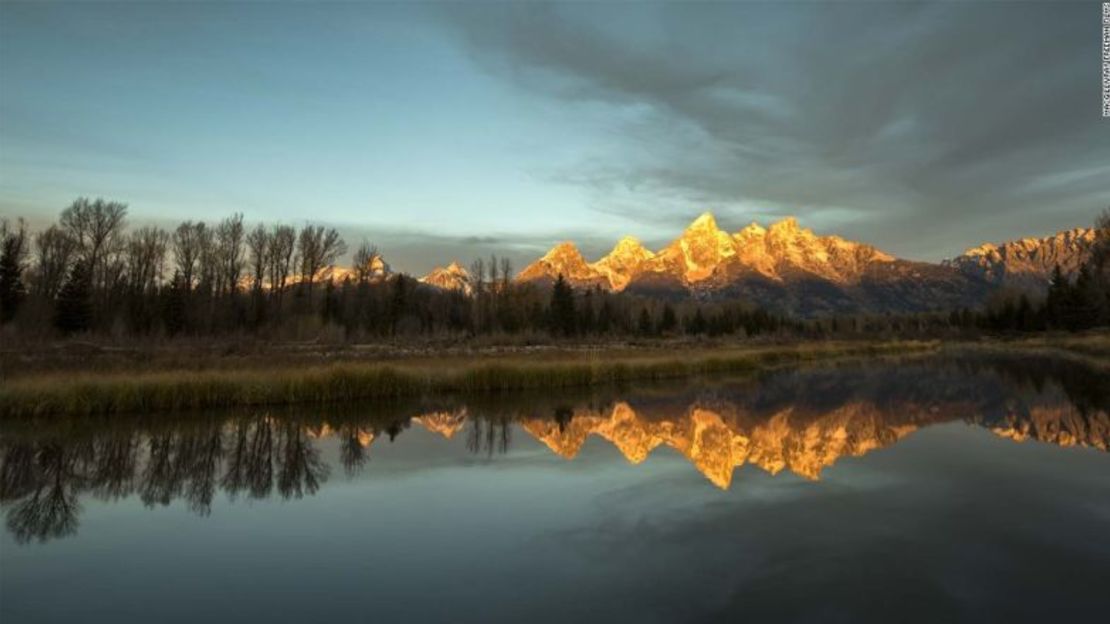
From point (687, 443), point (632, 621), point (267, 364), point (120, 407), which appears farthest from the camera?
point (267, 364)

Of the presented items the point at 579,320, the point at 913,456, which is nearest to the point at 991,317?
the point at 579,320

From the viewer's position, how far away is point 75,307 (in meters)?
56.2

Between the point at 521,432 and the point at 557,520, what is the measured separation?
9.28 metres

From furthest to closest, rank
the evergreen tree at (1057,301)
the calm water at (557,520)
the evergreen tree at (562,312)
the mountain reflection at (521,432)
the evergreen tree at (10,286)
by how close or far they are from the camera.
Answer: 1. the evergreen tree at (562,312)
2. the evergreen tree at (1057,301)
3. the evergreen tree at (10,286)
4. the mountain reflection at (521,432)
5. the calm water at (557,520)

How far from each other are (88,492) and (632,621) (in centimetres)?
1131

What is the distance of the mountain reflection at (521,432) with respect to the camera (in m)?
12.9

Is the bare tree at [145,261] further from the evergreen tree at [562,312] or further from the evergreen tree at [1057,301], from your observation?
the evergreen tree at [1057,301]

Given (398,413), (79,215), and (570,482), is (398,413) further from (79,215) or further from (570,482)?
(79,215)

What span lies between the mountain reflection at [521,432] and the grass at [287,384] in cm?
305

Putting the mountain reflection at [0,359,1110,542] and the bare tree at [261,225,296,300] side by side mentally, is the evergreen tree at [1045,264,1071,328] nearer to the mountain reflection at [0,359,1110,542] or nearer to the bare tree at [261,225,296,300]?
the mountain reflection at [0,359,1110,542]

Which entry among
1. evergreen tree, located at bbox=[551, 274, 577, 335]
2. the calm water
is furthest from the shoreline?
evergreen tree, located at bbox=[551, 274, 577, 335]

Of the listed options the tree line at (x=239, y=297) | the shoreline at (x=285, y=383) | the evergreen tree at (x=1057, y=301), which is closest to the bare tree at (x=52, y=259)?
the tree line at (x=239, y=297)

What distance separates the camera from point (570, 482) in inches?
523

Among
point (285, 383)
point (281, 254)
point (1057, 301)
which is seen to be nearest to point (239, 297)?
point (281, 254)
